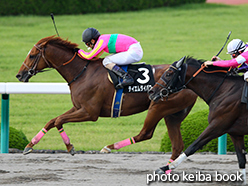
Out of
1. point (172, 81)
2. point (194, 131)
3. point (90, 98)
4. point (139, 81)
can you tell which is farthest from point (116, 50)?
point (194, 131)

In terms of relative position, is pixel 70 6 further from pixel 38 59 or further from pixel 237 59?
pixel 237 59

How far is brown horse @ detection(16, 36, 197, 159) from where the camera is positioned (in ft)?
19.3

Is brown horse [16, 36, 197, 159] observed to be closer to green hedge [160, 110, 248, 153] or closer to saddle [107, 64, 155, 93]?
saddle [107, 64, 155, 93]

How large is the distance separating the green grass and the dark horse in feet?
11.2

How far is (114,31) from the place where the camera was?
1797 cm

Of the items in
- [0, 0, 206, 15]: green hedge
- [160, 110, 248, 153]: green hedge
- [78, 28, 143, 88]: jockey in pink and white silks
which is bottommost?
[160, 110, 248, 153]: green hedge

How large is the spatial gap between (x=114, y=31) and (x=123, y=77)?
1233 cm

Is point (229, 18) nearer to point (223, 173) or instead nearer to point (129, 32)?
point (129, 32)

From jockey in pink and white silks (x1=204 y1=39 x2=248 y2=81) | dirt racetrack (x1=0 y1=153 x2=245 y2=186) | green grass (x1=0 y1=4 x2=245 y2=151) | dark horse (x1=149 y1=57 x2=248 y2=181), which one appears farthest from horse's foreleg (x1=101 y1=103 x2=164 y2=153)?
green grass (x1=0 y1=4 x2=245 y2=151)

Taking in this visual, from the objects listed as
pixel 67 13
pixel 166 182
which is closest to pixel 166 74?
pixel 166 182

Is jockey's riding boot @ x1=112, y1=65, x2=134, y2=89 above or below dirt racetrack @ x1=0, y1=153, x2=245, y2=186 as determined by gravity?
above

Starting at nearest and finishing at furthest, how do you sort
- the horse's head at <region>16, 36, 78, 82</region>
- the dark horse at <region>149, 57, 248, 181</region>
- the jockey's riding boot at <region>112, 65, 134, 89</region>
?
the dark horse at <region>149, 57, 248, 181</region>
the jockey's riding boot at <region>112, 65, 134, 89</region>
the horse's head at <region>16, 36, 78, 82</region>

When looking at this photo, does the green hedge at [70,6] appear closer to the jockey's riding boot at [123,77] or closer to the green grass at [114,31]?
the green grass at [114,31]

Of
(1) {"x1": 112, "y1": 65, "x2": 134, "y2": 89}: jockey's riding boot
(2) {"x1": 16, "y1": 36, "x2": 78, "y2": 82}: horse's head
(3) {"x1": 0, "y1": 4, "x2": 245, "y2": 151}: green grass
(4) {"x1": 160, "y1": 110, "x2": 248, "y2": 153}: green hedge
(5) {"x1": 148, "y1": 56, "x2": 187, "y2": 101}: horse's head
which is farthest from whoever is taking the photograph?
(3) {"x1": 0, "y1": 4, "x2": 245, "y2": 151}: green grass
